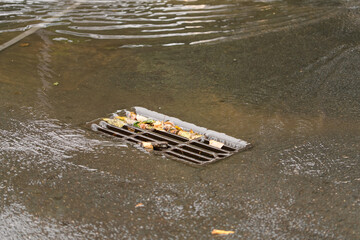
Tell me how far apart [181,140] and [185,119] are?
0.39 metres

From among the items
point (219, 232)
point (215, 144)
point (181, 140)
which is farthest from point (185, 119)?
point (219, 232)

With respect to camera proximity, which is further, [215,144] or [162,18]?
[162,18]

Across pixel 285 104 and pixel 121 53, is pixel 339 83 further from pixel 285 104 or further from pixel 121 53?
pixel 121 53

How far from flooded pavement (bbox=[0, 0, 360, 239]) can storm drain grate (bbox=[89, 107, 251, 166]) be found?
0.13m

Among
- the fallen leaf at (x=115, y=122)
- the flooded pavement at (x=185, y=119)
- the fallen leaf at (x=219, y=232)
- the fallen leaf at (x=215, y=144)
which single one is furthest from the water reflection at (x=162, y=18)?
the fallen leaf at (x=219, y=232)

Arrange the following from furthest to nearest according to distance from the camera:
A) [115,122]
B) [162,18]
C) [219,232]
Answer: [162,18], [115,122], [219,232]

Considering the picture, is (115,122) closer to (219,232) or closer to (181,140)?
(181,140)

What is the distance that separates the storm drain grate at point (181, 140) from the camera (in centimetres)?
471

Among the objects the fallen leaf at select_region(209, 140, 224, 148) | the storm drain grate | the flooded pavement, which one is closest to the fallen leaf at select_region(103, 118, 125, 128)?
the storm drain grate

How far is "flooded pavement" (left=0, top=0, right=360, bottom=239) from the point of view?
146 inches

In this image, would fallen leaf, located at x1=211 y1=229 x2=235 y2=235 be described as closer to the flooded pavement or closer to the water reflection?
the flooded pavement

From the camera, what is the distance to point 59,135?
5008mm

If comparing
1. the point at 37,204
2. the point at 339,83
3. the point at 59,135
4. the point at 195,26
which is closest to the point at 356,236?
the point at 37,204

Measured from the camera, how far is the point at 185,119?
540 centimetres
